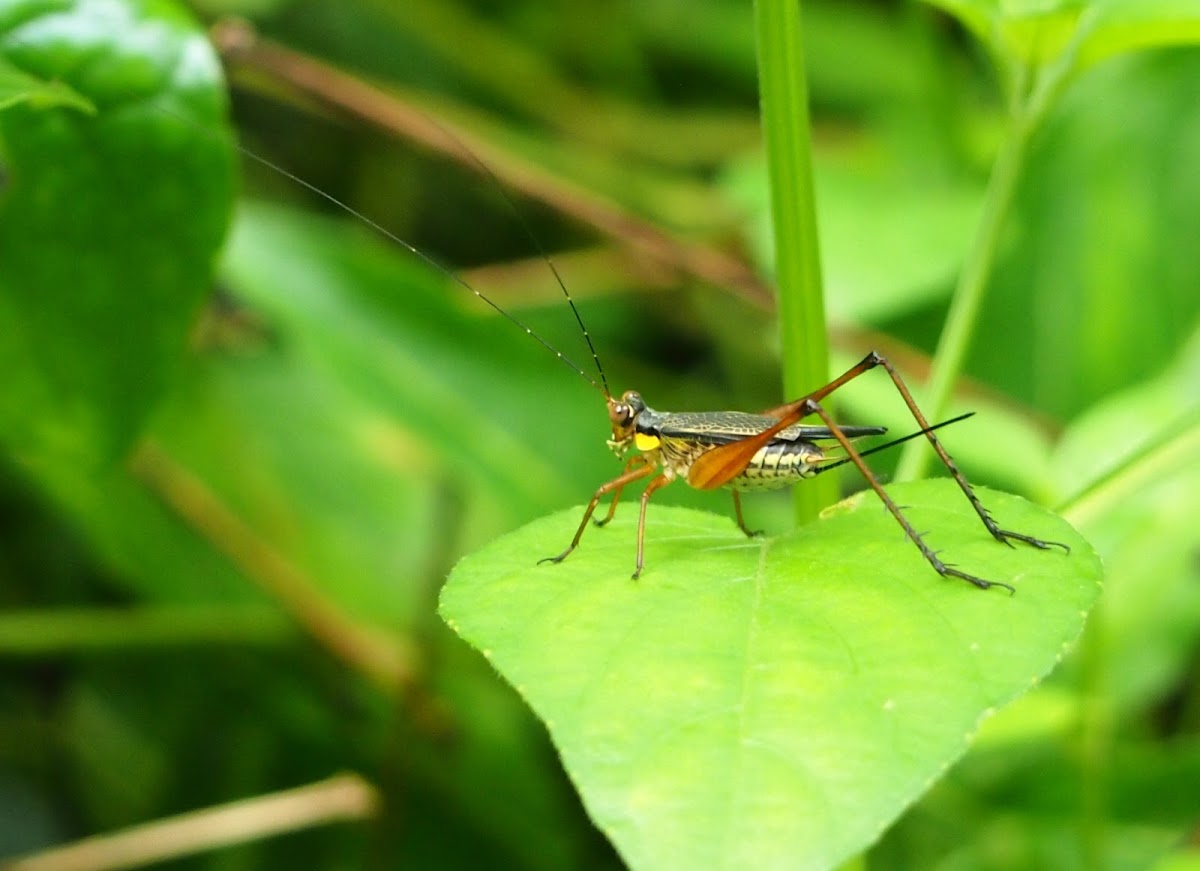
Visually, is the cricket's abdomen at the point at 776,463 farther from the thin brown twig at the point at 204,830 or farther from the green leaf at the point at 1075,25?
the thin brown twig at the point at 204,830

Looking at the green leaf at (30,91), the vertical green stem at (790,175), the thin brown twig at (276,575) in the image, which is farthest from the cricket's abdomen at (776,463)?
the thin brown twig at (276,575)

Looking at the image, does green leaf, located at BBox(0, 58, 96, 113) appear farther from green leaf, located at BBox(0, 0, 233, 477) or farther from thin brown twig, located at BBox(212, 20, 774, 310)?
thin brown twig, located at BBox(212, 20, 774, 310)

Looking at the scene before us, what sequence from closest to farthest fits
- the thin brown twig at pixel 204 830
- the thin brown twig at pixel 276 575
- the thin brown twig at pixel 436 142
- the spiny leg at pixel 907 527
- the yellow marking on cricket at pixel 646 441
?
the spiny leg at pixel 907 527
the yellow marking on cricket at pixel 646 441
the thin brown twig at pixel 204 830
the thin brown twig at pixel 436 142
the thin brown twig at pixel 276 575

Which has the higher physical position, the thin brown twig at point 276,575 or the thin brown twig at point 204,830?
the thin brown twig at point 276,575

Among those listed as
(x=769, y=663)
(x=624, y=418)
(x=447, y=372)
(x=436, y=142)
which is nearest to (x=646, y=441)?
(x=624, y=418)

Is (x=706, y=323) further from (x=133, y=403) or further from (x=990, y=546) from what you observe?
(x=990, y=546)

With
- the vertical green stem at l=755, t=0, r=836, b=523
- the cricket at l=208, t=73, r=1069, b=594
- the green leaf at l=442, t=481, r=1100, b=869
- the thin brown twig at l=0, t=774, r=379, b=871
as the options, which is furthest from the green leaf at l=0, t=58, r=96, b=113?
the thin brown twig at l=0, t=774, r=379, b=871

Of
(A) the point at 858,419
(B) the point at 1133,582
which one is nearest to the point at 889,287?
(A) the point at 858,419
